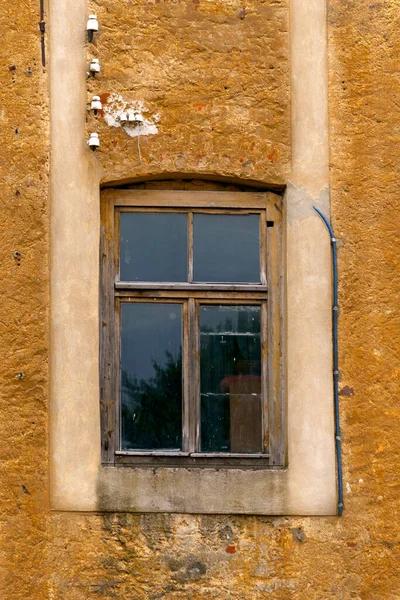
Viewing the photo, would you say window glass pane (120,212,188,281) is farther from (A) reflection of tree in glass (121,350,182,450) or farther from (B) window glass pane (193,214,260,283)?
(A) reflection of tree in glass (121,350,182,450)

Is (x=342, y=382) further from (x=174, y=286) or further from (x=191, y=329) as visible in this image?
(x=174, y=286)

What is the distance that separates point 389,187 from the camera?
20.2 feet

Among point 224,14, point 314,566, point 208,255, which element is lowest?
point 314,566

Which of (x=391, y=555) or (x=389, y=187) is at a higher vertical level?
(x=389, y=187)

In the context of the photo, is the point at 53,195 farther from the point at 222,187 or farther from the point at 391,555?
the point at 391,555

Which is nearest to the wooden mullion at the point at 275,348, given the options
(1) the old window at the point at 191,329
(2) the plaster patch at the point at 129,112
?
(1) the old window at the point at 191,329

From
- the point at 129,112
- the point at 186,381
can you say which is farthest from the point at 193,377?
the point at 129,112

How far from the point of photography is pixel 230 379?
617 cm

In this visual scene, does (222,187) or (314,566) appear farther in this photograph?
(222,187)

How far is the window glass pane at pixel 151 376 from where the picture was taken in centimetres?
611

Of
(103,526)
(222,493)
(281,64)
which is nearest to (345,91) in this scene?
(281,64)

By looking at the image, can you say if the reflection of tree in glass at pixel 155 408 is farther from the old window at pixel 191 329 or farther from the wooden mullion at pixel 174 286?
the wooden mullion at pixel 174 286

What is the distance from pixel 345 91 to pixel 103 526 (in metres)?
2.80

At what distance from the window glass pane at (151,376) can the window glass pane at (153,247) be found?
7.1 inches
